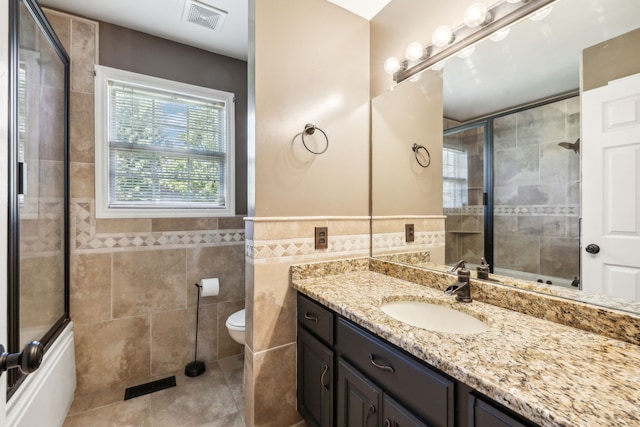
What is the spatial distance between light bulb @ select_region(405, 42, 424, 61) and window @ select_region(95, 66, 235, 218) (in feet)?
5.20

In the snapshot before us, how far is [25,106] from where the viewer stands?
138 cm

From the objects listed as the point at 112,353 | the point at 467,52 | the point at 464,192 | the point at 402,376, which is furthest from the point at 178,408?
the point at 467,52

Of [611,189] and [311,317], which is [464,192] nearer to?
[611,189]

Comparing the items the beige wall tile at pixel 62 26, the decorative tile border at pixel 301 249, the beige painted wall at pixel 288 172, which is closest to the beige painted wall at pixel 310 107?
the beige painted wall at pixel 288 172

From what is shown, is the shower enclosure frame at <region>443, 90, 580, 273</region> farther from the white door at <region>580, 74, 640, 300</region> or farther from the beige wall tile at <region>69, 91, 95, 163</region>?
the beige wall tile at <region>69, 91, 95, 163</region>

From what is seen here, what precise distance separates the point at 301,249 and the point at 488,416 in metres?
1.10

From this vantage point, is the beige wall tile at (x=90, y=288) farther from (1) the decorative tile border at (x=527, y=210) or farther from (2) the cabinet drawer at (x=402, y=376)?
(1) the decorative tile border at (x=527, y=210)

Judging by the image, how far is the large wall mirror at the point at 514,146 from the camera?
95 cm

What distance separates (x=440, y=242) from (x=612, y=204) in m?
0.71

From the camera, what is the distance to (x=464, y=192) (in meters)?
1.38

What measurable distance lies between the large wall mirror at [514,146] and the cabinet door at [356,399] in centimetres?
74

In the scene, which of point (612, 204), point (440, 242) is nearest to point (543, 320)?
point (612, 204)

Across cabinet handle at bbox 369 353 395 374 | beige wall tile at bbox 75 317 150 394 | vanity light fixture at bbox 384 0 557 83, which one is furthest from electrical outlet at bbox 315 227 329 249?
beige wall tile at bbox 75 317 150 394

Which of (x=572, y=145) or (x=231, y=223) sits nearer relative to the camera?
(x=572, y=145)
